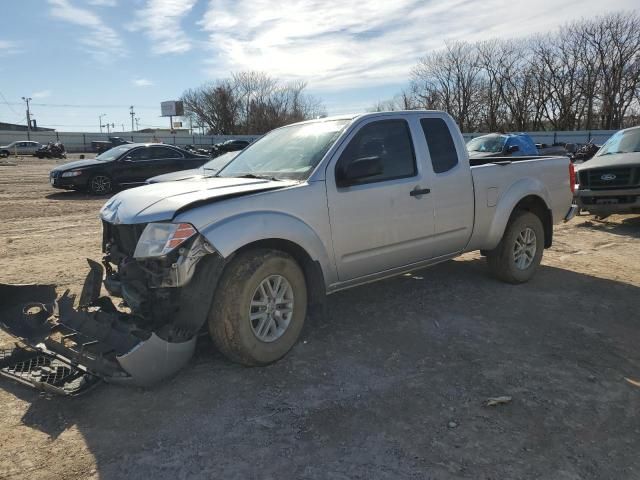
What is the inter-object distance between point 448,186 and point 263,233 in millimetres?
2176

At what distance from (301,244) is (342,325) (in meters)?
1.19

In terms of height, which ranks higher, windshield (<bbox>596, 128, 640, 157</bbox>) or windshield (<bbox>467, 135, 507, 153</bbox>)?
windshield (<bbox>467, 135, 507, 153</bbox>)

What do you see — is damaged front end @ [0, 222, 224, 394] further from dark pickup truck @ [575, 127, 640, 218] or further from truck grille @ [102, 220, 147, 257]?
dark pickup truck @ [575, 127, 640, 218]

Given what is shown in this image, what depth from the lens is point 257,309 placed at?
3742 mm

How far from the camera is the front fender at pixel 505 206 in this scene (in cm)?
543

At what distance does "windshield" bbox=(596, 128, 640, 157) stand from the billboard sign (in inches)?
3464

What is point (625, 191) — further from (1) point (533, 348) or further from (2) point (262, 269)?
(2) point (262, 269)

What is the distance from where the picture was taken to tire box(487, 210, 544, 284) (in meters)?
5.70

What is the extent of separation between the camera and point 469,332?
177 inches

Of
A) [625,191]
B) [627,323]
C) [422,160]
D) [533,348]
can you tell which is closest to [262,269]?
[422,160]

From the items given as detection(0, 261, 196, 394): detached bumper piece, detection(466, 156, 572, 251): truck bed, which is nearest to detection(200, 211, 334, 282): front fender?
detection(0, 261, 196, 394): detached bumper piece

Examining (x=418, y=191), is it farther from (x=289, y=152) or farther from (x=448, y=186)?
(x=289, y=152)

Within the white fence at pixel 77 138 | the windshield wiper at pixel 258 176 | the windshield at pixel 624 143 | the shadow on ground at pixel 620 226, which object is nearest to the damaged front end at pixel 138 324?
the windshield wiper at pixel 258 176

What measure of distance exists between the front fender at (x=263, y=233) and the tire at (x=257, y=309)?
0.51 ft
